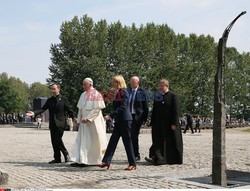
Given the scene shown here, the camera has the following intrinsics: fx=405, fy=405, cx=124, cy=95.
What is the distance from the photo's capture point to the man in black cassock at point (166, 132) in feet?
31.3

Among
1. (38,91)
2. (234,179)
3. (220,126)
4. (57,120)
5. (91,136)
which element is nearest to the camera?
(220,126)

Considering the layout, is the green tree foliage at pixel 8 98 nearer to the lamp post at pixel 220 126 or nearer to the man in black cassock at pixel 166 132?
Result: the man in black cassock at pixel 166 132

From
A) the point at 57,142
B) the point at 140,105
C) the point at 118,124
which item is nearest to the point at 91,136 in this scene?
the point at 118,124

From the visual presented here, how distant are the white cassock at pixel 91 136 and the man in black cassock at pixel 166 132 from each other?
128 centimetres

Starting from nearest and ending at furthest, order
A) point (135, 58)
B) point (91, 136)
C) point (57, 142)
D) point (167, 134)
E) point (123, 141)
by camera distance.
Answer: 1. point (123, 141)
2. point (91, 136)
3. point (167, 134)
4. point (57, 142)
5. point (135, 58)

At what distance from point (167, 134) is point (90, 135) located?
6.19ft

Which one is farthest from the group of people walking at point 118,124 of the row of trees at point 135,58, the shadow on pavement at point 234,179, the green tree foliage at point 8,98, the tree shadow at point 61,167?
the green tree foliage at point 8,98

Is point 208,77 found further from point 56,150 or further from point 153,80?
point 56,150

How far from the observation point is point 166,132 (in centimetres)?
982

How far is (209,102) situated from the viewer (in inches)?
2375

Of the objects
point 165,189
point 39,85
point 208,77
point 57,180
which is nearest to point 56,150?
point 57,180

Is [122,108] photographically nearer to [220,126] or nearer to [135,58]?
[220,126]

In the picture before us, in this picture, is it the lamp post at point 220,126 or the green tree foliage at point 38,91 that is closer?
the lamp post at point 220,126

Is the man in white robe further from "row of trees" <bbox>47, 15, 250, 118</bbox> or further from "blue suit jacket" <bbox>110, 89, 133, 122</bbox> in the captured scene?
"row of trees" <bbox>47, 15, 250, 118</bbox>
